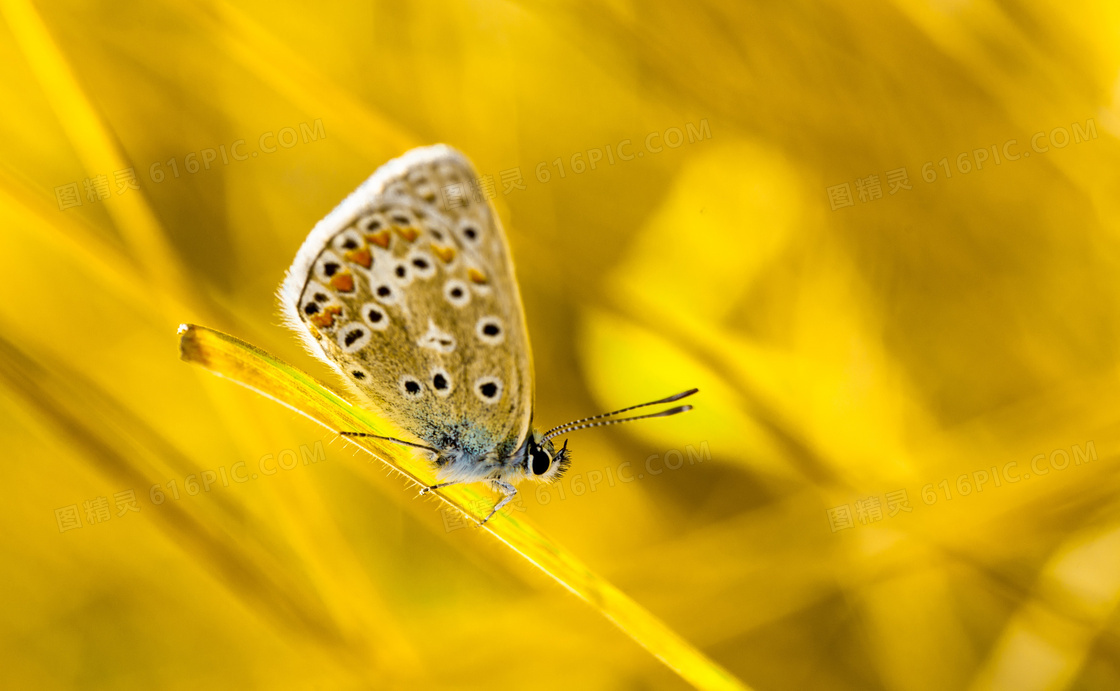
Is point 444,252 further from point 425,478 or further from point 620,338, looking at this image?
point 620,338

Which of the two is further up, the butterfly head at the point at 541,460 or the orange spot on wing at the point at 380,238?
the orange spot on wing at the point at 380,238

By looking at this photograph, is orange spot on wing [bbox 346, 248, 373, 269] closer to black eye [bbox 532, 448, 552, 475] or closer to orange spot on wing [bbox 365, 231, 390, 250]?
orange spot on wing [bbox 365, 231, 390, 250]

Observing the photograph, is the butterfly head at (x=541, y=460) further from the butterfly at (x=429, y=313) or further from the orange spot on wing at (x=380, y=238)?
the orange spot on wing at (x=380, y=238)

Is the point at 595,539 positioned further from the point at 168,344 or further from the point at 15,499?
the point at 15,499

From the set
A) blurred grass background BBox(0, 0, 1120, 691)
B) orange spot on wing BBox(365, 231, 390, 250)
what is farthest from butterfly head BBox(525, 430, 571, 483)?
orange spot on wing BBox(365, 231, 390, 250)

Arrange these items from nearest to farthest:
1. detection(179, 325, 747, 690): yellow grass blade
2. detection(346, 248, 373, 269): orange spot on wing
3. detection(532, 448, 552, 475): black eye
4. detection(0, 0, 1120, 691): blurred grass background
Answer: detection(179, 325, 747, 690): yellow grass blade, detection(346, 248, 373, 269): orange spot on wing, detection(532, 448, 552, 475): black eye, detection(0, 0, 1120, 691): blurred grass background

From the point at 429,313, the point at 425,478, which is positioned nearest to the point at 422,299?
the point at 429,313

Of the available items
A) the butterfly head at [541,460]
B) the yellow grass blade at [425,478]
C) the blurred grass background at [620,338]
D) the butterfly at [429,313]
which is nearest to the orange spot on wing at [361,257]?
the butterfly at [429,313]

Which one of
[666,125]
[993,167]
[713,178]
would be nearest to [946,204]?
[993,167]
